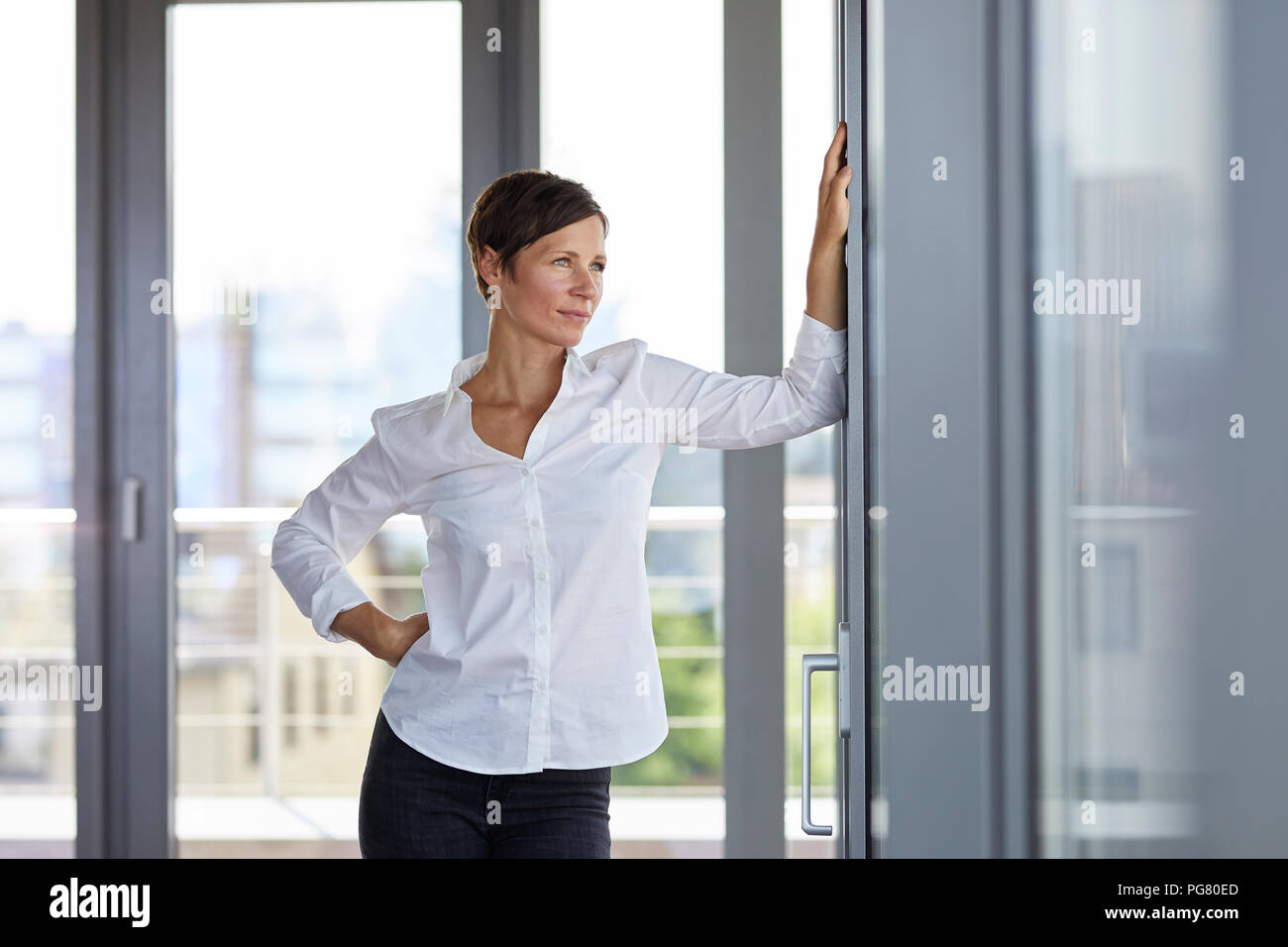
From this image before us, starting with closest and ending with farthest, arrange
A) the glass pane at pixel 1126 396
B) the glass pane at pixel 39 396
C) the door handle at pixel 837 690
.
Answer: the glass pane at pixel 1126 396 < the door handle at pixel 837 690 < the glass pane at pixel 39 396

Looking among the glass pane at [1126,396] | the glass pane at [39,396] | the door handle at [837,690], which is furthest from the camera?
the glass pane at [39,396]

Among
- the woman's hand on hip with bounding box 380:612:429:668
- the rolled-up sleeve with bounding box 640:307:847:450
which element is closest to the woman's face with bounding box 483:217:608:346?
the rolled-up sleeve with bounding box 640:307:847:450

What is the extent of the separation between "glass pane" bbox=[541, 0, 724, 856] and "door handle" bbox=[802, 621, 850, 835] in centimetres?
59

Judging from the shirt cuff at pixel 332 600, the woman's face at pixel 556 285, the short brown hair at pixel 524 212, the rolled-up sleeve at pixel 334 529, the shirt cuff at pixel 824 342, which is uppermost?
the short brown hair at pixel 524 212

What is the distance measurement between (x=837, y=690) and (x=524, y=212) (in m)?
0.87

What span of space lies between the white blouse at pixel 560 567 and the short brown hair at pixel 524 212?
216 millimetres

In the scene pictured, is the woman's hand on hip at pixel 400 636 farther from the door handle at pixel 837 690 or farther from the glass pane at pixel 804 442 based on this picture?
the glass pane at pixel 804 442

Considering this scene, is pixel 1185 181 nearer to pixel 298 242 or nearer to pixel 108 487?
pixel 298 242

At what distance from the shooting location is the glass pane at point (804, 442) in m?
1.90

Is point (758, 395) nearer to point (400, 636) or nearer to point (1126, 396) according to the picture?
point (1126, 396)

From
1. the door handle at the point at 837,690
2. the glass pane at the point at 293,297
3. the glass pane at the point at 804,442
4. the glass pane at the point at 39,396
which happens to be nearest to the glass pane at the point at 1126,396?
the door handle at the point at 837,690

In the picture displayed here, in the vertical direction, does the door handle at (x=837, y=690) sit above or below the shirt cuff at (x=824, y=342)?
below

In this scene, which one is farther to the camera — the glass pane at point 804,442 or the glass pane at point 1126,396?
the glass pane at point 804,442

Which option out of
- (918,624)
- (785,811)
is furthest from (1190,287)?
(785,811)
